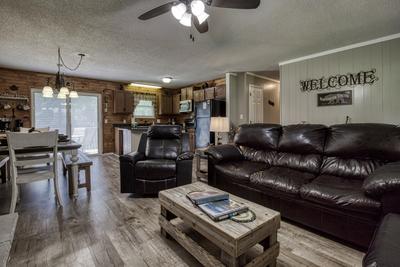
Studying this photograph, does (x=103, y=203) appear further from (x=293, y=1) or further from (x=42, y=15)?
(x=293, y=1)

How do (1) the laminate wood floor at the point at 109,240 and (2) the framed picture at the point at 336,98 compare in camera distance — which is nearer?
(1) the laminate wood floor at the point at 109,240

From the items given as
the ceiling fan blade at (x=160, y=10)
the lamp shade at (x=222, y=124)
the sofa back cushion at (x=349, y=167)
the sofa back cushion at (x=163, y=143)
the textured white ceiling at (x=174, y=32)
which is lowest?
the sofa back cushion at (x=349, y=167)

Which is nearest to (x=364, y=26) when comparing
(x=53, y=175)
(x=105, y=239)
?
(x=105, y=239)

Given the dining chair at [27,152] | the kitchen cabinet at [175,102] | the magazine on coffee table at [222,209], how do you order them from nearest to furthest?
the magazine on coffee table at [222,209] < the dining chair at [27,152] < the kitchen cabinet at [175,102]

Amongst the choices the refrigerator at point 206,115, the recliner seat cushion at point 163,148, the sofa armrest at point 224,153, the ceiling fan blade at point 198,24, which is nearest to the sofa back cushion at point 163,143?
the recliner seat cushion at point 163,148

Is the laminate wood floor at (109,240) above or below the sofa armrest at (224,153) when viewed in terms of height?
below

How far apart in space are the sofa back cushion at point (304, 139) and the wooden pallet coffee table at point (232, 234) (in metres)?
1.44

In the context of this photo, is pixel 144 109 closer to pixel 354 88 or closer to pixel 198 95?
pixel 198 95

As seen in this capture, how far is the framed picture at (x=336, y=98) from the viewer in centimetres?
391

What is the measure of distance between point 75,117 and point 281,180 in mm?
6217

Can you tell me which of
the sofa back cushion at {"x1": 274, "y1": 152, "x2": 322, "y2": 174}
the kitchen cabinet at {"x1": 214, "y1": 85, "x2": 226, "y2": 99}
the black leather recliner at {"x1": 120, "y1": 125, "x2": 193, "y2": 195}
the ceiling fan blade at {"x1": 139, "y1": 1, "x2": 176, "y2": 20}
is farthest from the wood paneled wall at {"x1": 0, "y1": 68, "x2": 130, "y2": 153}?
the sofa back cushion at {"x1": 274, "y1": 152, "x2": 322, "y2": 174}

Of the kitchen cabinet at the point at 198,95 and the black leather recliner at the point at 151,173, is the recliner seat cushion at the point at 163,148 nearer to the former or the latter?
the black leather recliner at the point at 151,173

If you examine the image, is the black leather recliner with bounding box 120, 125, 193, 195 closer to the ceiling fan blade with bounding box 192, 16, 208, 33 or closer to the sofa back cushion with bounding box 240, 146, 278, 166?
the sofa back cushion with bounding box 240, 146, 278, 166

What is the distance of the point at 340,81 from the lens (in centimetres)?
398
